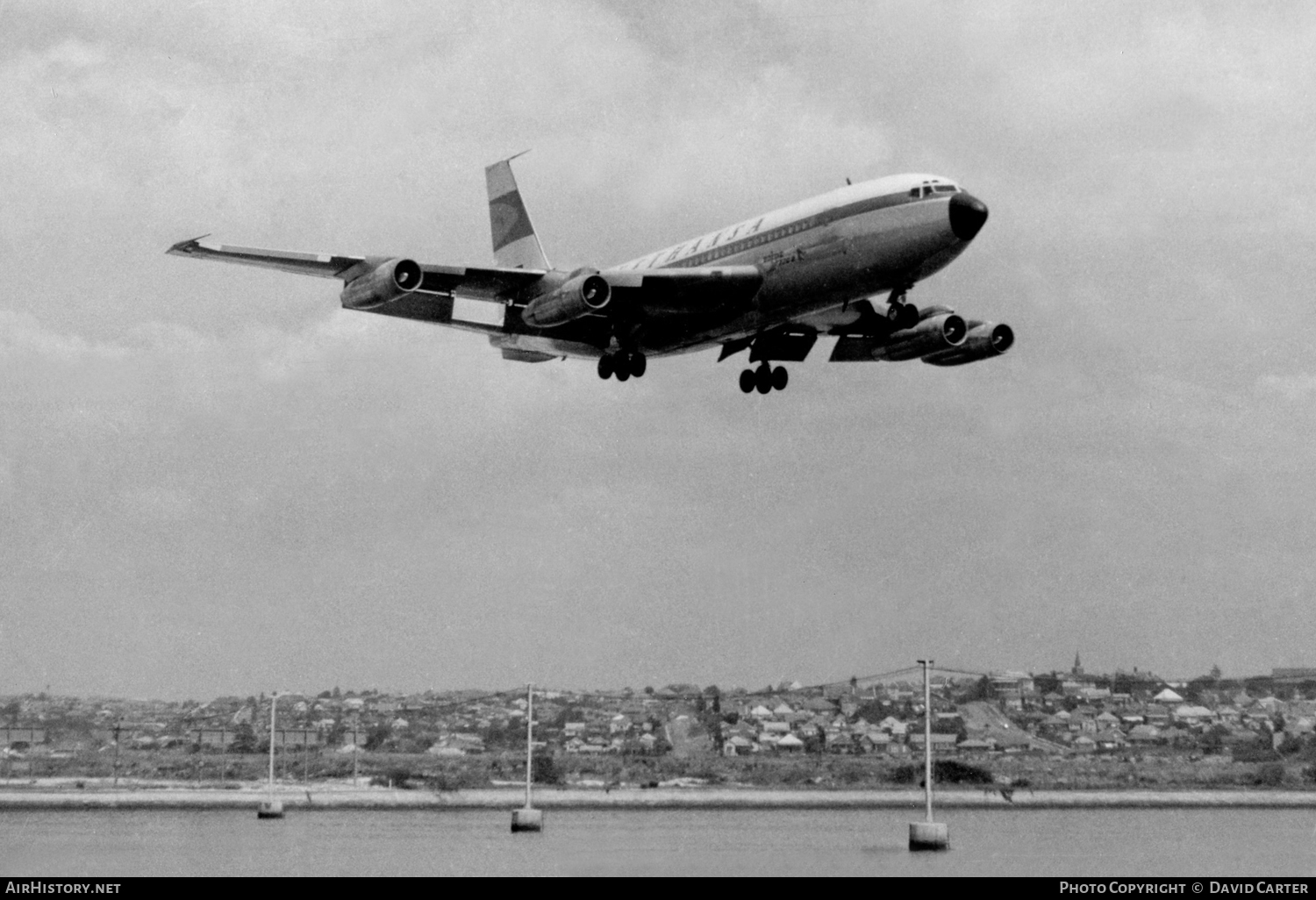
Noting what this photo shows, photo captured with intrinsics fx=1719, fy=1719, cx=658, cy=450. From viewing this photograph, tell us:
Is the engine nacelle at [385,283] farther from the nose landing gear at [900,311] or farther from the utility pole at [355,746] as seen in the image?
the utility pole at [355,746]

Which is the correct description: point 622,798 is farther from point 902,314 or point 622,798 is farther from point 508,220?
point 902,314

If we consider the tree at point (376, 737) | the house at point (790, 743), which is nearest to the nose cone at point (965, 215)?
the house at point (790, 743)

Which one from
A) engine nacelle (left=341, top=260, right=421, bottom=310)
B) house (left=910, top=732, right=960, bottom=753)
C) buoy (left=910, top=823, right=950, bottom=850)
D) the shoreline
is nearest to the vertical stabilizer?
engine nacelle (left=341, top=260, right=421, bottom=310)

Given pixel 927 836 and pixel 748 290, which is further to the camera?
pixel 927 836

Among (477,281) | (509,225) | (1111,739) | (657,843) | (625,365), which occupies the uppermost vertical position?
(509,225)

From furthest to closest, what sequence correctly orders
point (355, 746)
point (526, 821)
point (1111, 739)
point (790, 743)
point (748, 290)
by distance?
point (355, 746) < point (790, 743) < point (1111, 739) < point (526, 821) < point (748, 290)

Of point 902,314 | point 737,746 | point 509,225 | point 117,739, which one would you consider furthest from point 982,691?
point 902,314

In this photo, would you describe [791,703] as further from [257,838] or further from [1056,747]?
[257,838]

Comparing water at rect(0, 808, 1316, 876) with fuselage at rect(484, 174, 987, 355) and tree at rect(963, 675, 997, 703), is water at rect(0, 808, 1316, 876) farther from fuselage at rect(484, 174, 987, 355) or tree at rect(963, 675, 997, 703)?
fuselage at rect(484, 174, 987, 355)

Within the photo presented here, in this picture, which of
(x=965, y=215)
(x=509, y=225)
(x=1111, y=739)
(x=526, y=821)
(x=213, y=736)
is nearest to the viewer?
(x=965, y=215)
